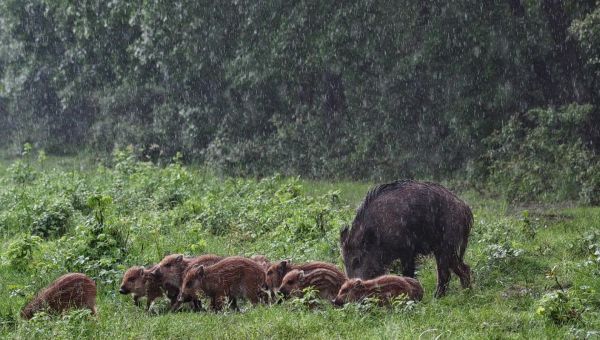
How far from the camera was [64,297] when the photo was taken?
927cm

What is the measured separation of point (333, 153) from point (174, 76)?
19.1 ft

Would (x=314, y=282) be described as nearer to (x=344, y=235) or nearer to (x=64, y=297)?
(x=344, y=235)

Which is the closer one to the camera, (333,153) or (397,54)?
(397,54)

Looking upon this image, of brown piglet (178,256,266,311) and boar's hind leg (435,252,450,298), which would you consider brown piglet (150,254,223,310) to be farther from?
boar's hind leg (435,252,450,298)

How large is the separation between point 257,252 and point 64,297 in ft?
12.5

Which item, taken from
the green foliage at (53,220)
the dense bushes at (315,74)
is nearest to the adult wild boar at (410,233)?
the green foliage at (53,220)

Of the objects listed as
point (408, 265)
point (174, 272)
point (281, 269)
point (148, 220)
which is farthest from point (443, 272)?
point (148, 220)

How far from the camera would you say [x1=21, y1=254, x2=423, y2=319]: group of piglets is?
30.2 feet

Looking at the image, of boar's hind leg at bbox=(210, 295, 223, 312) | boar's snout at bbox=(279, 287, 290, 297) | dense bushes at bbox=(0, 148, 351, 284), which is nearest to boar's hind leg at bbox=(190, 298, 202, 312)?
boar's hind leg at bbox=(210, 295, 223, 312)

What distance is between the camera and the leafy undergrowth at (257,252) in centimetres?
839

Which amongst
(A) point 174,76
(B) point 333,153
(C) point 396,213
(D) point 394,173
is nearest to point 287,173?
(B) point 333,153

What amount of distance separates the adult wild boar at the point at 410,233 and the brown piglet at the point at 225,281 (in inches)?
56.1

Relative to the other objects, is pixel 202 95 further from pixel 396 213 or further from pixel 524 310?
pixel 524 310

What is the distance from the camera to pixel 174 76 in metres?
27.1
